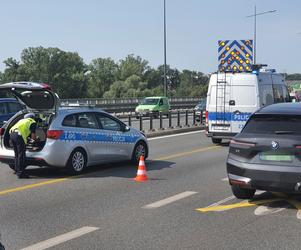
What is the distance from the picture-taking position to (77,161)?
11258 millimetres

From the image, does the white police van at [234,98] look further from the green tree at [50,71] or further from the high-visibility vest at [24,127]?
the green tree at [50,71]

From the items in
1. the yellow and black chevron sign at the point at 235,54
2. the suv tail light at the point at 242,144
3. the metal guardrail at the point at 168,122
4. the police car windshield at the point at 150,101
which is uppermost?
the yellow and black chevron sign at the point at 235,54

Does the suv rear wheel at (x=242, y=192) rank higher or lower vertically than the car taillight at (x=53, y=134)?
lower

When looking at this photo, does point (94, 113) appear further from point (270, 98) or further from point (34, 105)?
point (270, 98)

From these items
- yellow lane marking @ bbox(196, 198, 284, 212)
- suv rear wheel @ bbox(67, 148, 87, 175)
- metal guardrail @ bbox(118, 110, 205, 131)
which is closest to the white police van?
metal guardrail @ bbox(118, 110, 205, 131)

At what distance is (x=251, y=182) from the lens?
25.6ft

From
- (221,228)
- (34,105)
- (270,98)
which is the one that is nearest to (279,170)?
(221,228)

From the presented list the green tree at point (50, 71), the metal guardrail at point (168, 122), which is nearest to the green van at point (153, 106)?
the metal guardrail at point (168, 122)

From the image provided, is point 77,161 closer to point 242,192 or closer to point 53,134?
point 53,134

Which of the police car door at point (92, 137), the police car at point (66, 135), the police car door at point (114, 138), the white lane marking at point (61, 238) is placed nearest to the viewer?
the white lane marking at point (61, 238)

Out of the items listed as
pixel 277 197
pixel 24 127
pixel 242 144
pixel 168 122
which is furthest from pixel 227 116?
pixel 168 122

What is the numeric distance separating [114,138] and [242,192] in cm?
452

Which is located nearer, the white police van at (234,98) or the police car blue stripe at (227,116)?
the white police van at (234,98)

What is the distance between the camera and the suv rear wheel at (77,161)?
11086 mm
